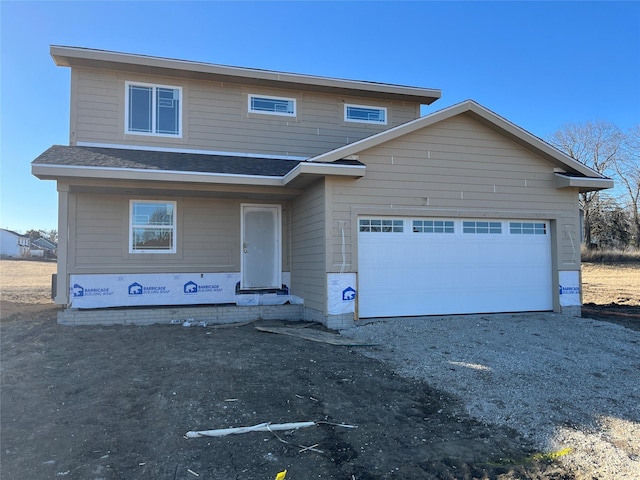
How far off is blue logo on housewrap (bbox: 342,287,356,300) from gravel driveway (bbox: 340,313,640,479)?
0.63 m

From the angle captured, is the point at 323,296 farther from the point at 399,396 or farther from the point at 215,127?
the point at 215,127

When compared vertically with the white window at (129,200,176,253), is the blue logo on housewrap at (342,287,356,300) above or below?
below

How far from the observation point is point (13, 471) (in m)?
3.20

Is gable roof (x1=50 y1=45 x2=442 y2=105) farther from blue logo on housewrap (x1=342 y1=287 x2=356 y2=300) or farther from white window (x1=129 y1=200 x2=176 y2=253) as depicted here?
blue logo on housewrap (x1=342 y1=287 x2=356 y2=300)

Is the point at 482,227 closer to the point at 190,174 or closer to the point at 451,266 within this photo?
the point at 451,266

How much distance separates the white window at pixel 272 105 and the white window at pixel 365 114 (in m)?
1.54

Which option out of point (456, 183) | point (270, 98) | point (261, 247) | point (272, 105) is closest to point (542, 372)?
point (456, 183)

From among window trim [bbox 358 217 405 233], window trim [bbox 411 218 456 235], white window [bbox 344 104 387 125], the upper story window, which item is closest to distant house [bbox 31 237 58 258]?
the upper story window

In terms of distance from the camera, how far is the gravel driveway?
384 cm

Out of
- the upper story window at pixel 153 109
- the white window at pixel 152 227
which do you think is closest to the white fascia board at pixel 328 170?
the white window at pixel 152 227

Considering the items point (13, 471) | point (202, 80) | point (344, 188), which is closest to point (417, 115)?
point (344, 188)

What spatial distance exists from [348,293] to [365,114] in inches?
227

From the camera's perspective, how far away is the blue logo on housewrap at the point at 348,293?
28.0 ft

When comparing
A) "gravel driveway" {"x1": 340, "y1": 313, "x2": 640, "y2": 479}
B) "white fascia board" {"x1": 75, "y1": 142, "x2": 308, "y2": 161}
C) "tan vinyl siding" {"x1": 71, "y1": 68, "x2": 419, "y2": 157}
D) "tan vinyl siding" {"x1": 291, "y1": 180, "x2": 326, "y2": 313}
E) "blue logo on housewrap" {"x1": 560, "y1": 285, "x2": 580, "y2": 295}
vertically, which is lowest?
"gravel driveway" {"x1": 340, "y1": 313, "x2": 640, "y2": 479}
